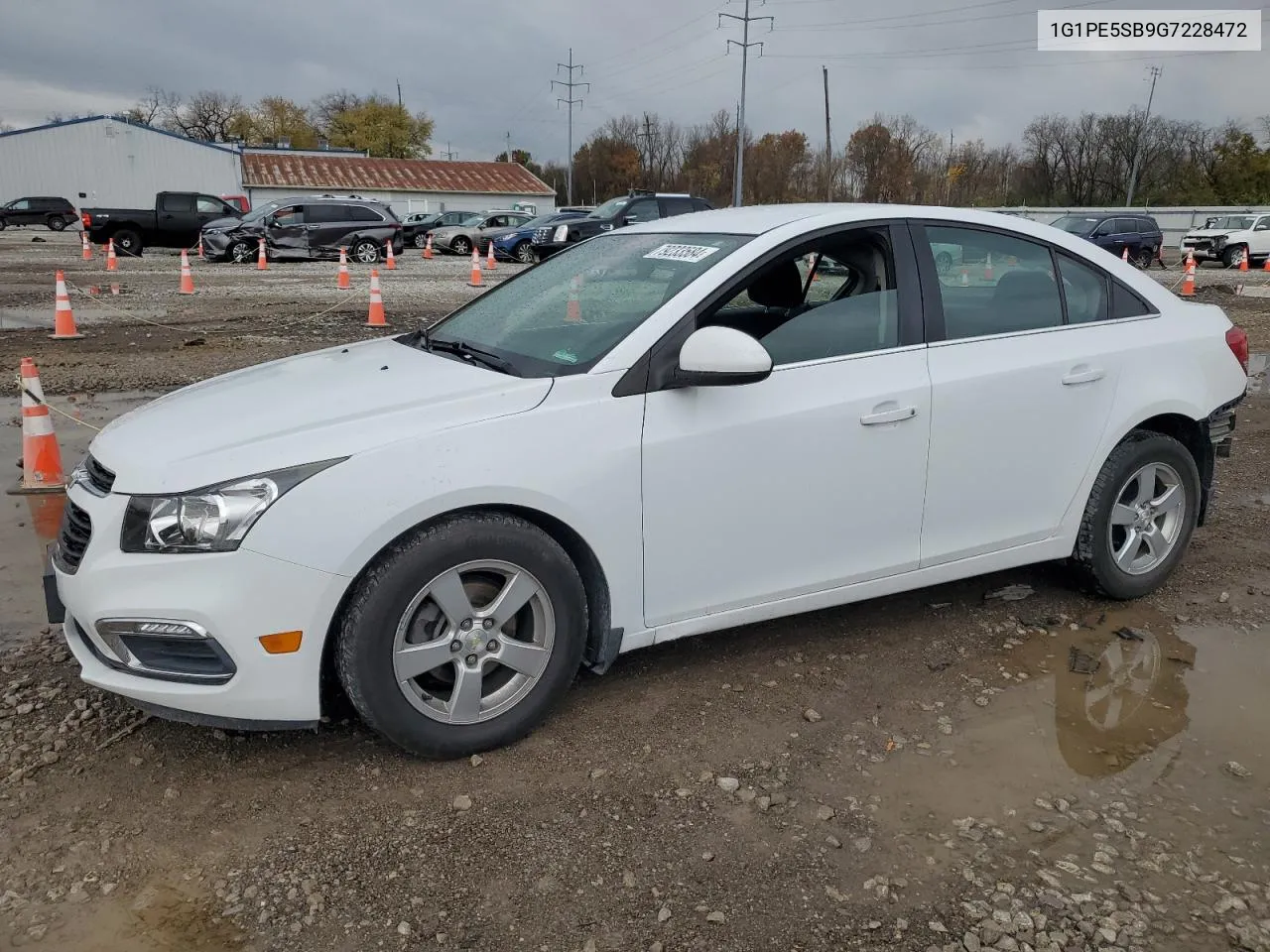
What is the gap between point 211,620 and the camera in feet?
9.05

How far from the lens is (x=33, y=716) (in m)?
3.39

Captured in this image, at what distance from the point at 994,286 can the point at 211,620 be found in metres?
3.15

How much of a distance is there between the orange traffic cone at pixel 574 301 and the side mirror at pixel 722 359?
0.65 m

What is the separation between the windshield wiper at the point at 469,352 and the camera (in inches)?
135

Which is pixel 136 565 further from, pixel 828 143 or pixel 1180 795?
pixel 828 143

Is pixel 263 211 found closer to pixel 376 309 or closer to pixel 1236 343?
pixel 376 309

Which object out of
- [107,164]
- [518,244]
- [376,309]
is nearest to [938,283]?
[376,309]

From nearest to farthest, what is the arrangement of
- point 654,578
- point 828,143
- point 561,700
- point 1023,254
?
point 654,578
point 561,700
point 1023,254
point 828,143

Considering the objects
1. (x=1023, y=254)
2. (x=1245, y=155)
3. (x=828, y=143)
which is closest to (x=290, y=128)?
(x=828, y=143)

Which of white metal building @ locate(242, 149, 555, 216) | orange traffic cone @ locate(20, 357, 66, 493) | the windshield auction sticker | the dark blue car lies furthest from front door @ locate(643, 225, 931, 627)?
white metal building @ locate(242, 149, 555, 216)

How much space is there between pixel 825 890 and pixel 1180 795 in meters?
1.26

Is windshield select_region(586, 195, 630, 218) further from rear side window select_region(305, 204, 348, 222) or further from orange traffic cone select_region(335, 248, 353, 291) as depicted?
orange traffic cone select_region(335, 248, 353, 291)

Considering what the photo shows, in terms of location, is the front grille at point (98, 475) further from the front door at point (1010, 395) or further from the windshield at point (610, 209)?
the windshield at point (610, 209)

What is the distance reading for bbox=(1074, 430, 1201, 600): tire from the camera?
14.0 feet
